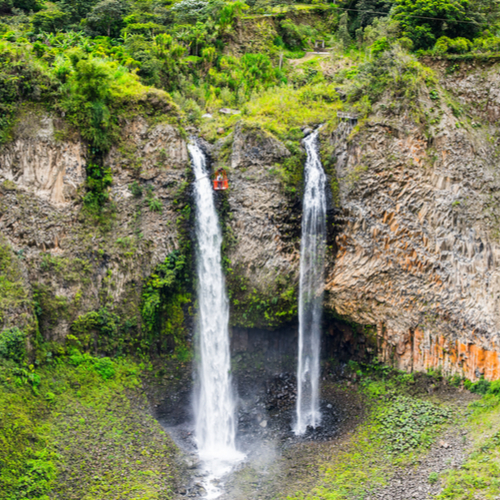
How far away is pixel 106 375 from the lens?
690 inches

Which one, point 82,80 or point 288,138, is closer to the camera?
point 82,80

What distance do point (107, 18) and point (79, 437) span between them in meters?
25.1

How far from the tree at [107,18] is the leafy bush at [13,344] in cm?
2123

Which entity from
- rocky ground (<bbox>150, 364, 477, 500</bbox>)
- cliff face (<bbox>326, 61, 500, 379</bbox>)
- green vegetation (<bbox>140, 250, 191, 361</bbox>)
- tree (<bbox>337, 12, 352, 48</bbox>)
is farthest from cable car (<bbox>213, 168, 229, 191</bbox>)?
tree (<bbox>337, 12, 352, 48</bbox>)

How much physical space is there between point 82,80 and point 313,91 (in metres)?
11.7

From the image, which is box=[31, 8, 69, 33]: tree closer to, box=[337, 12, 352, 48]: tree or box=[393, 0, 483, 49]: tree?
box=[337, 12, 352, 48]: tree

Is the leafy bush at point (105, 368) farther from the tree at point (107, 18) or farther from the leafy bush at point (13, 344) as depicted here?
the tree at point (107, 18)

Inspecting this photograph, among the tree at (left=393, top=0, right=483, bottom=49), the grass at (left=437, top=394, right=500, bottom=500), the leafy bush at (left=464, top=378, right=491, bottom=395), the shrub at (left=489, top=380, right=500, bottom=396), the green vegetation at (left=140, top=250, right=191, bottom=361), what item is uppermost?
the tree at (left=393, top=0, right=483, bottom=49)

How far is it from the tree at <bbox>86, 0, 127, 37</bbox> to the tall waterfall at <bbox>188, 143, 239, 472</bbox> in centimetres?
1404

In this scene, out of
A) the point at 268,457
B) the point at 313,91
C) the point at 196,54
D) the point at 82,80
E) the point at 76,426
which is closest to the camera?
the point at 76,426

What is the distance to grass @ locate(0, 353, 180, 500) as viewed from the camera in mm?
13164

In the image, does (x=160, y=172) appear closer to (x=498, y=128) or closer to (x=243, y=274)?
(x=243, y=274)

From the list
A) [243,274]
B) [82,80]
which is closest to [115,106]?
[82,80]

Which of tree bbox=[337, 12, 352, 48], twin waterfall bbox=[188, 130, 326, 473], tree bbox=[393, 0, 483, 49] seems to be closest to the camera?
twin waterfall bbox=[188, 130, 326, 473]
